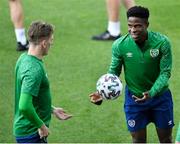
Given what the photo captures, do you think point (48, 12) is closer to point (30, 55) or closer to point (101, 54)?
point (101, 54)

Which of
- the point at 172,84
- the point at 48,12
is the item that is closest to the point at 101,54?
the point at 172,84

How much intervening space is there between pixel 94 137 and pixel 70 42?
3176 millimetres

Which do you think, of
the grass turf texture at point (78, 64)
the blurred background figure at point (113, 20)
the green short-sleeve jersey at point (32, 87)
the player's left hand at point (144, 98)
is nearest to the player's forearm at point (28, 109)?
the green short-sleeve jersey at point (32, 87)

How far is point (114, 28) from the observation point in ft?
30.0

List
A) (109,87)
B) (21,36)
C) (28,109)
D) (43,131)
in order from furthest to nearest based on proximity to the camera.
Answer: (21,36) < (109,87) < (43,131) < (28,109)

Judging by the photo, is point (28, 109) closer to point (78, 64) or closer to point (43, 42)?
point (43, 42)

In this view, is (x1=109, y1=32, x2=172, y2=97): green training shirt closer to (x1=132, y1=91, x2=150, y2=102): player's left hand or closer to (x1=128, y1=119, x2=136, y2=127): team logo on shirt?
(x1=132, y1=91, x2=150, y2=102): player's left hand

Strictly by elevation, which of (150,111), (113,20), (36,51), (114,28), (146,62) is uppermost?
(36,51)

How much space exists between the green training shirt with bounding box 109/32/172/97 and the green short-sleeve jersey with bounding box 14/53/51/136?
0.92 meters

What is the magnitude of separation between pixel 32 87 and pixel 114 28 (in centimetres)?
492

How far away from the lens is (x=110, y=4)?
9.04 m

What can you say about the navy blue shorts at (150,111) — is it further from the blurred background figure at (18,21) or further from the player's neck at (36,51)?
the blurred background figure at (18,21)

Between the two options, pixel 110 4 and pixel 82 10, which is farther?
pixel 82 10

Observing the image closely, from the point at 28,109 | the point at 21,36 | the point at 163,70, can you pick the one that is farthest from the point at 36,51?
the point at 21,36
